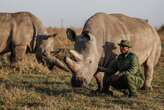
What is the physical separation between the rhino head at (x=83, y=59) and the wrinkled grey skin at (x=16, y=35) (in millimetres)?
5291

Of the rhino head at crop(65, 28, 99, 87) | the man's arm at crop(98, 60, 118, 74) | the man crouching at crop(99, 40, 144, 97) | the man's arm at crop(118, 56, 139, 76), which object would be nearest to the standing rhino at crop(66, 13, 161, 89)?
the rhino head at crop(65, 28, 99, 87)

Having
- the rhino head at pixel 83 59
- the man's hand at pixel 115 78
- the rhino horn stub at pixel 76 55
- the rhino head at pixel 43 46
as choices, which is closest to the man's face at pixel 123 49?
the man's hand at pixel 115 78

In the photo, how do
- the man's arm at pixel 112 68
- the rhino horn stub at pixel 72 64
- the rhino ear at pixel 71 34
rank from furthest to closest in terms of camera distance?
the rhino ear at pixel 71 34, the man's arm at pixel 112 68, the rhino horn stub at pixel 72 64

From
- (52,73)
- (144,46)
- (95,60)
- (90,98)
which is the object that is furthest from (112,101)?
(52,73)

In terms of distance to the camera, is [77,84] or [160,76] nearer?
[77,84]

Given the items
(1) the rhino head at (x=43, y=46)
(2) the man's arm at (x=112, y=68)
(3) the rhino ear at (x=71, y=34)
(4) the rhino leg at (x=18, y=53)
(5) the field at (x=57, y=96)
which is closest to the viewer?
(5) the field at (x=57, y=96)

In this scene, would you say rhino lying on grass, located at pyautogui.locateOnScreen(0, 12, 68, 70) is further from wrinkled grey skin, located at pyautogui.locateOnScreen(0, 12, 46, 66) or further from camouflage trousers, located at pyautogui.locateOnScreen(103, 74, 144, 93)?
camouflage trousers, located at pyautogui.locateOnScreen(103, 74, 144, 93)

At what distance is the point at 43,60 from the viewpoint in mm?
16609

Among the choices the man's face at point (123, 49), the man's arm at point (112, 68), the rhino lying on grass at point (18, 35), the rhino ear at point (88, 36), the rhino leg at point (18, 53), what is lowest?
the rhino leg at point (18, 53)

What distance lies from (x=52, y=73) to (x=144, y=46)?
11.4 feet

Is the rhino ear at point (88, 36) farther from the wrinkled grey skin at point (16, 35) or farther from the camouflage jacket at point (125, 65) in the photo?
the wrinkled grey skin at point (16, 35)

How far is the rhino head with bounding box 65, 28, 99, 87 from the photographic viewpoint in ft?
35.2

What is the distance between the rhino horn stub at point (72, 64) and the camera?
10.5m

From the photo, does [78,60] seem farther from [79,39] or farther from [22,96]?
[22,96]
